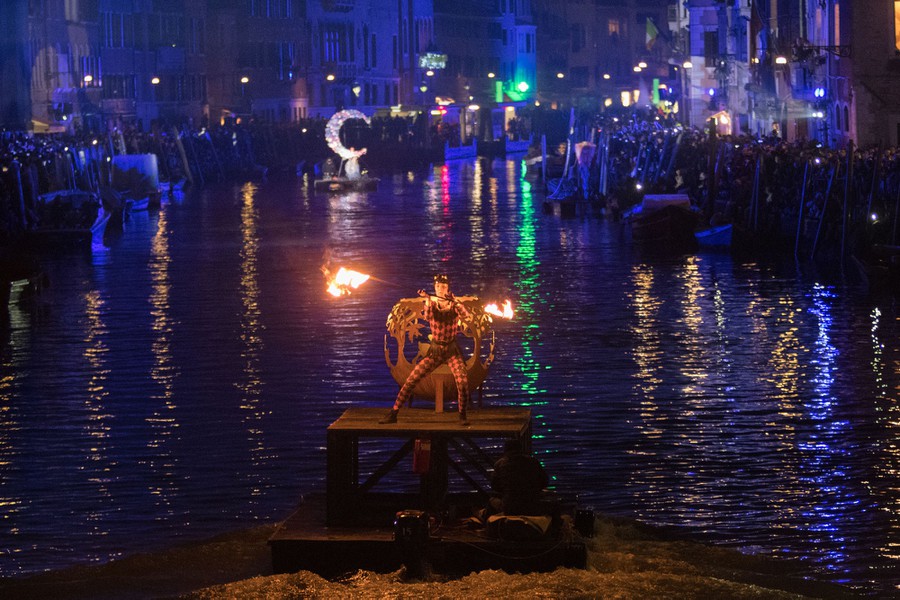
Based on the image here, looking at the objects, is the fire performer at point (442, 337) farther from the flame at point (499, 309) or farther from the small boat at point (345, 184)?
the small boat at point (345, 184)

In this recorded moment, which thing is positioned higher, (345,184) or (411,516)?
(345,184)

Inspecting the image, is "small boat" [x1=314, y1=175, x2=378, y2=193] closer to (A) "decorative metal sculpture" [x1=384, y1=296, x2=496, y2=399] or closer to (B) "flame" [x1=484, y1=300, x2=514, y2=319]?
(B) "flame" [x1=484, y1=300, x2=514, y2=319]

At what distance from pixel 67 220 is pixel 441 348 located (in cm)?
3327

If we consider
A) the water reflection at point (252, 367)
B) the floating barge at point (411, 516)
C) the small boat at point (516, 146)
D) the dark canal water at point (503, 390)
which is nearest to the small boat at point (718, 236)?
the dark canal water at point (503, 390)

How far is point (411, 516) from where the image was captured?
43.5 ft

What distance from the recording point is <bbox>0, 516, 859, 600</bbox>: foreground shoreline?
13.2 metres

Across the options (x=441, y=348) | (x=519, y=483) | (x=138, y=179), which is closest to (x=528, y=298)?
(x=441, y=348)

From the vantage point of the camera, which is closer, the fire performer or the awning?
the fire performer

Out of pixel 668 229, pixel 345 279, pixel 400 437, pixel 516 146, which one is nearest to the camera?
pixel 400 437

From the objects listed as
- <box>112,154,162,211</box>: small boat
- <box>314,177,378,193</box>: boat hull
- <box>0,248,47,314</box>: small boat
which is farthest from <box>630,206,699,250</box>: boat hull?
<box>314,177,378,193</box>: boat hull

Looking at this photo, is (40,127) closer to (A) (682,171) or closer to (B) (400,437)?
(A) (682,171)

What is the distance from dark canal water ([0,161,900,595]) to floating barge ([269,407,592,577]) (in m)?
2.26

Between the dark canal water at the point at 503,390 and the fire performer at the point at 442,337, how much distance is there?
1.61 m

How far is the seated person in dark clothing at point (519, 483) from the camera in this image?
13.4 m
